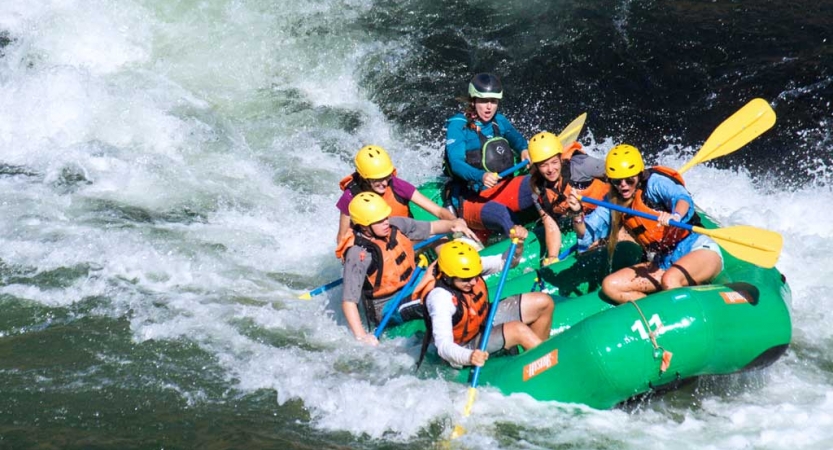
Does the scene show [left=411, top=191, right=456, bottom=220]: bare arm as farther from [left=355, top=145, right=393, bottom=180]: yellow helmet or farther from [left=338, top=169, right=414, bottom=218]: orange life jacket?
[left=355, top=145, right=393, bottom=180]: yellow helmet

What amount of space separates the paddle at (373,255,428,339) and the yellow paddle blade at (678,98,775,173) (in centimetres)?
209

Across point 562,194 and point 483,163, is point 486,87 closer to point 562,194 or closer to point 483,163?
point 483,163

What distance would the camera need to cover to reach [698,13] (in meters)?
11.2

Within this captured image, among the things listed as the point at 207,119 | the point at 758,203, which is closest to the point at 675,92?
the point at 758,203

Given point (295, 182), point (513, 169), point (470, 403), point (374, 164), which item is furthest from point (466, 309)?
point (295, 182)

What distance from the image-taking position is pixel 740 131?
22.0ft

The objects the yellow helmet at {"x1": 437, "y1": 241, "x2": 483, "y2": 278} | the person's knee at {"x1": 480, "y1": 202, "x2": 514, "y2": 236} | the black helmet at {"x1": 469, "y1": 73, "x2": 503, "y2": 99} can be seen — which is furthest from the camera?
the black helmet at {"x1": 469, "y1": 73, "x2": 503, "y2": 99}

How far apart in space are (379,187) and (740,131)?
2550 mm

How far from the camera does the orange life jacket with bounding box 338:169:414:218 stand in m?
6.69

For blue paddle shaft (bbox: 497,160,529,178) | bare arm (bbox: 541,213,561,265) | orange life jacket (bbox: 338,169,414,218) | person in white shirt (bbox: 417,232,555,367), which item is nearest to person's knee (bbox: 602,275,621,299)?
person in white shirt (bbox: 417,232,555,367)

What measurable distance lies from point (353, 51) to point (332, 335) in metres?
5.45

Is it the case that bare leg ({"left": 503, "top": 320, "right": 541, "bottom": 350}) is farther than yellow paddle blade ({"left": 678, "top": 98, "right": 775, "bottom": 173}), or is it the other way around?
yellow paddle blade ({"left": 678, "top": 98, "right": 775, "bottom": 173})

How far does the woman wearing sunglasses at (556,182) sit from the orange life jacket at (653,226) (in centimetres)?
59

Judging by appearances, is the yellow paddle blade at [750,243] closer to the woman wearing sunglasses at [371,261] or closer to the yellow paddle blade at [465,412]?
the yellow paddle blade at [465,412]
